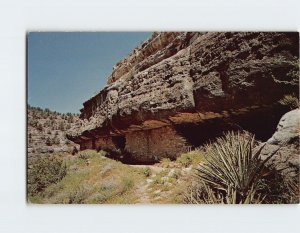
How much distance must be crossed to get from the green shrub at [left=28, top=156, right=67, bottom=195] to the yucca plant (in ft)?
5.85

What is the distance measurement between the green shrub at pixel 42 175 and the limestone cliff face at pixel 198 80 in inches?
35.8

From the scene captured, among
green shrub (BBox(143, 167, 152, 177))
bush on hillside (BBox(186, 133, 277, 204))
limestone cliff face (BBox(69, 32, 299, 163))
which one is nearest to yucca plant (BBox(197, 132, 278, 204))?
bush on hillside (BBox(186, 133, 277, 204))

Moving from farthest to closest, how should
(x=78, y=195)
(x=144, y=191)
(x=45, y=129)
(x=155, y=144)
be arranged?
(x=155, y=144) < (x=45, y=129) < (x=144, y=191) < (x=78, y=195)

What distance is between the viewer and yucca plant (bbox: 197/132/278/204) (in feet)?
12.1

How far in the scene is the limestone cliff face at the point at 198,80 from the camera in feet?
13.0

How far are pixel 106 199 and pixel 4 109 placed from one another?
1595 millimetres

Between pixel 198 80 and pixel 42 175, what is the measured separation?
7.91 feet

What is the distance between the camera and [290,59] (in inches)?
153

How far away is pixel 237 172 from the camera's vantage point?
369 centimetres

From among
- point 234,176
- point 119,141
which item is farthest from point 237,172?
point 119,141

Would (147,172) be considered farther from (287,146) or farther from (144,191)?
(287,146)

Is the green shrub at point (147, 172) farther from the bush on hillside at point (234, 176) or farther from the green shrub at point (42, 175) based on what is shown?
the green shrub at point (42, 175)
